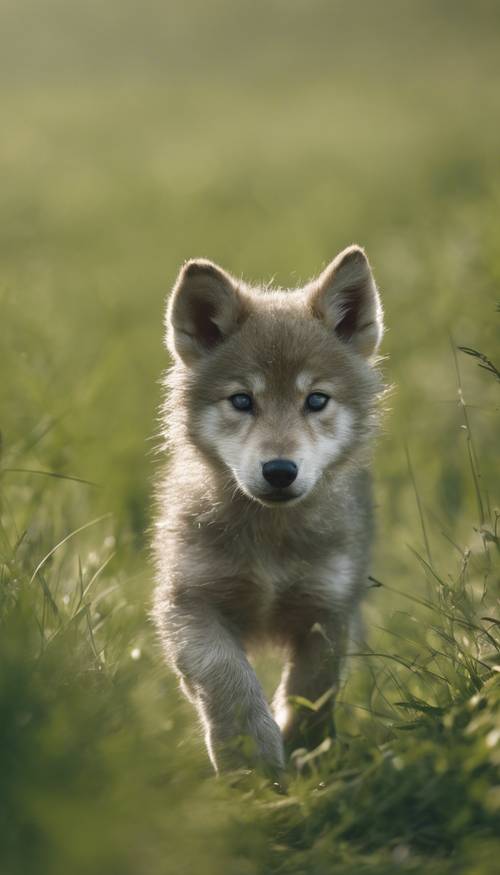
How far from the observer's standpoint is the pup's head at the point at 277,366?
459 centimetres

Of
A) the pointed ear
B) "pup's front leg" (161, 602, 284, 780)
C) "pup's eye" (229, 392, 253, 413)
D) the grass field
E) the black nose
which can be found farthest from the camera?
the pointed ear

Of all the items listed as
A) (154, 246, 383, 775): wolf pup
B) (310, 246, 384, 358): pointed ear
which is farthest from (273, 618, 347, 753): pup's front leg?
(310, 246, 384, 358): pointed ear

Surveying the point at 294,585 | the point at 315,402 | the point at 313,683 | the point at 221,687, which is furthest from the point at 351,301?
the point at 221,687

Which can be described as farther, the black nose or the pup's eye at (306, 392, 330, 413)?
the pup's eye at (306, 392, 330, 413)

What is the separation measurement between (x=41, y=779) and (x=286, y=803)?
95 centimetres

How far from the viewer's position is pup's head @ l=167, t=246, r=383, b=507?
4.59 metres

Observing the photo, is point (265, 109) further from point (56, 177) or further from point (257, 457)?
point (257, 457)

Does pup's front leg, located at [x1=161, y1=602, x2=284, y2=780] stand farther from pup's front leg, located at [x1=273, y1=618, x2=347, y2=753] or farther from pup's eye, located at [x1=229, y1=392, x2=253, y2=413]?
pup's eye, located at [x1=229, y1=392, x2=253, y2=413]

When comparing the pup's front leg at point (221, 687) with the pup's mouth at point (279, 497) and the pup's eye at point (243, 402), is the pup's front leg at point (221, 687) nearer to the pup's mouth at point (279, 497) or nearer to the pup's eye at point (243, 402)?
the pup's mouth at point (279, 497)

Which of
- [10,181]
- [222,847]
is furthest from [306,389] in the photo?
[10,181]

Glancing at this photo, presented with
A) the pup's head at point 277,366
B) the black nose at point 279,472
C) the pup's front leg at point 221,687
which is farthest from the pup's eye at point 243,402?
the pup's front leg at point 221,687

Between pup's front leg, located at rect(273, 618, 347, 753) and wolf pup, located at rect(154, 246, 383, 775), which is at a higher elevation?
wolf pup, located at rect(154, 246, 383, 775)

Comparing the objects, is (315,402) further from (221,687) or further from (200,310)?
(221,687)

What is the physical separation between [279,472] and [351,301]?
1.06 m
